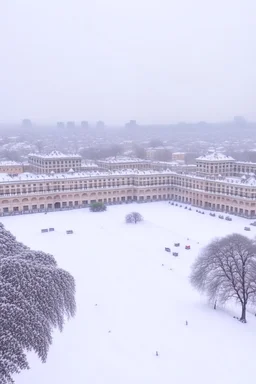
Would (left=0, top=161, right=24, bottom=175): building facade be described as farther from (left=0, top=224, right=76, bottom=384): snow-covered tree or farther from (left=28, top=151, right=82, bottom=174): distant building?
(left=0, top=224, right=76, bottom=384): snow-covered tree

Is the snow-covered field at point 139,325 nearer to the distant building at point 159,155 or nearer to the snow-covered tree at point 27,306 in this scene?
the snow-covered tree at point 27,306

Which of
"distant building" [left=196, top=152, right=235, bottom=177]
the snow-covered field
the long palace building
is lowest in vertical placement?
the snow-covered field

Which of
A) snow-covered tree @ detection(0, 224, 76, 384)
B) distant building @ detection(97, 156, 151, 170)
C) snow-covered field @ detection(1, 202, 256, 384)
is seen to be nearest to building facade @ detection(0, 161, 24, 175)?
distant building @ detection(97, 156, 151, 170)

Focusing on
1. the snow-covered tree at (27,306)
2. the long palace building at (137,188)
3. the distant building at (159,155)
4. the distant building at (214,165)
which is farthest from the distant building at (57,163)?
the snow-covered tree at (27,306)

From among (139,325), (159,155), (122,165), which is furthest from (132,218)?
(159,155)

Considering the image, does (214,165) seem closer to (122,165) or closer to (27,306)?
(122,165)

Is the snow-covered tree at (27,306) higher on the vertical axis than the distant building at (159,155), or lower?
higher
